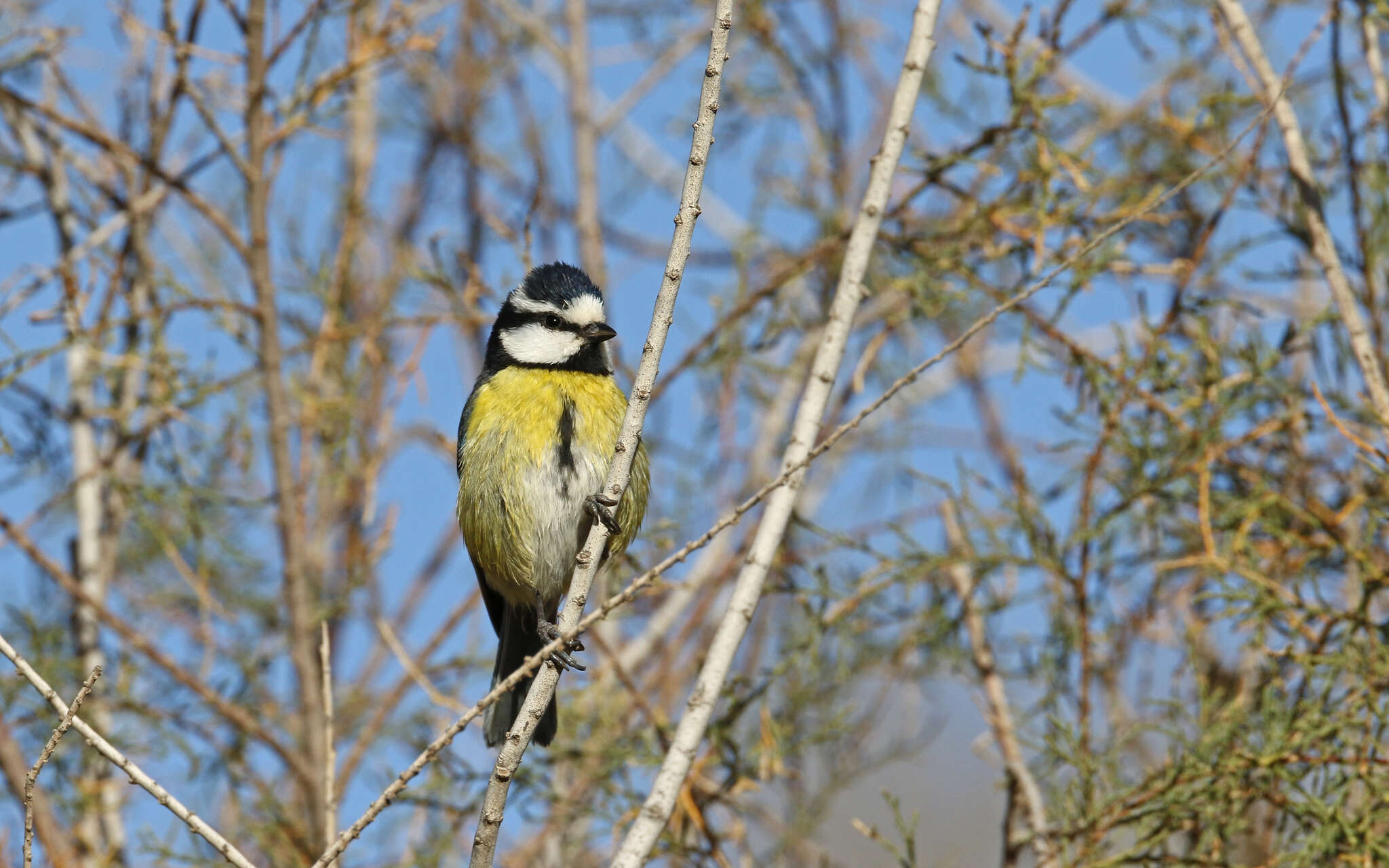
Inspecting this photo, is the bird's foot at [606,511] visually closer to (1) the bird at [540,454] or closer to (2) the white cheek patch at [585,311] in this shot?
(1) the bird at [540,454]

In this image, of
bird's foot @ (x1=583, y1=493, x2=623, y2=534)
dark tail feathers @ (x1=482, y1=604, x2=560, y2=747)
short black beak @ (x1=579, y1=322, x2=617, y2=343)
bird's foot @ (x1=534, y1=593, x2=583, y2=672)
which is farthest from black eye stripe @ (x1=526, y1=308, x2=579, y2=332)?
bird's foot @ (x1=583, y1=493, x2=623, y2=534)

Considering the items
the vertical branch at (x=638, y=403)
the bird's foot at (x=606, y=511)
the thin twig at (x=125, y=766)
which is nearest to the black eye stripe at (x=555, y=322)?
the bird's foot at (x=606, y=511)

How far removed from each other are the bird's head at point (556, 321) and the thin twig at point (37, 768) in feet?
6.88

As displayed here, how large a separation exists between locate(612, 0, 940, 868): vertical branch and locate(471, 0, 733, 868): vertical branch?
10.5 inches

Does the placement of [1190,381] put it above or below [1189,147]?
below

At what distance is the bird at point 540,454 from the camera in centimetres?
378

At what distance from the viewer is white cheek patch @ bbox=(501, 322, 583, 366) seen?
4.04m

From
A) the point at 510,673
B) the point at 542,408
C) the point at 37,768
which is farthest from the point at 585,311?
the point at 37,768

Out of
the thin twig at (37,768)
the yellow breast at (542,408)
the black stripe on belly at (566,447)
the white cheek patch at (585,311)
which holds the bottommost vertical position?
the thin twig at (37,768)

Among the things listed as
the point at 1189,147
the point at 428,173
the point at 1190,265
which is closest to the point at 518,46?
the point at 428,173

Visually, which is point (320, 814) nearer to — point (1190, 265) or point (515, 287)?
point (515, 287)

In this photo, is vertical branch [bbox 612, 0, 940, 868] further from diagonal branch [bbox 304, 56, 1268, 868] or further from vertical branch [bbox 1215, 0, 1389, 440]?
vertical branch [bbox 1215, 0, 1389, 440]

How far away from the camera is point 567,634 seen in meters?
2.53

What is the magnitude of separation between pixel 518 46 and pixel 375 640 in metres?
3.69
